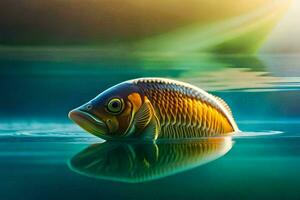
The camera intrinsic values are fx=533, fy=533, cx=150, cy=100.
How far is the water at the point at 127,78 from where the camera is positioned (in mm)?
1632

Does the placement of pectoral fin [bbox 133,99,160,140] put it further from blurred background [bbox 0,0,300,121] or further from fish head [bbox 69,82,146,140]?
blurred background [bbox 0,0,300,121]

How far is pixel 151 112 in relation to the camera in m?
1.76

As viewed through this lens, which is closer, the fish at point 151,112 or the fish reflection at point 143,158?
the fish reflection at point 143,158

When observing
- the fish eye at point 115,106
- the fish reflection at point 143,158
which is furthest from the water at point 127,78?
the fish eye at point 115,106

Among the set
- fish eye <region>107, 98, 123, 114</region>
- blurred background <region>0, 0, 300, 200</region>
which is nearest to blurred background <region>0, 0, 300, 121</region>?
blurred background <region>0, 0, 300, 200</region>

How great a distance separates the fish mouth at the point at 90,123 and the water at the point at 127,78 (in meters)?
0.04

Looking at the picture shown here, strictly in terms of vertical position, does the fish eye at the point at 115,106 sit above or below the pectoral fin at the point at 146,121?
above

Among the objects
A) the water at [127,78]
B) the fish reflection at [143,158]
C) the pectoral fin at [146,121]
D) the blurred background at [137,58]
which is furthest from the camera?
the blurred background at [137,58]

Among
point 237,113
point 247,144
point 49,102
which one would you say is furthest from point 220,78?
point 49,102

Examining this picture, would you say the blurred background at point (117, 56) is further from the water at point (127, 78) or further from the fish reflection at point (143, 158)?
the fish reflection at point (143, 158)

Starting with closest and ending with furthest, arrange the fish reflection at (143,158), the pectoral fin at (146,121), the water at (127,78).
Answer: the fish reflection at (143,158), the water at (127,78), the pectoral fin at (146,121)

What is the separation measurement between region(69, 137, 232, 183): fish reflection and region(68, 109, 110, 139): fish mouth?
0.14 ft

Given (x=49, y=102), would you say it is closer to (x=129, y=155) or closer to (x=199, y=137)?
(x=129, y=155)

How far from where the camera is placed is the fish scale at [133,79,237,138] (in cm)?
179
